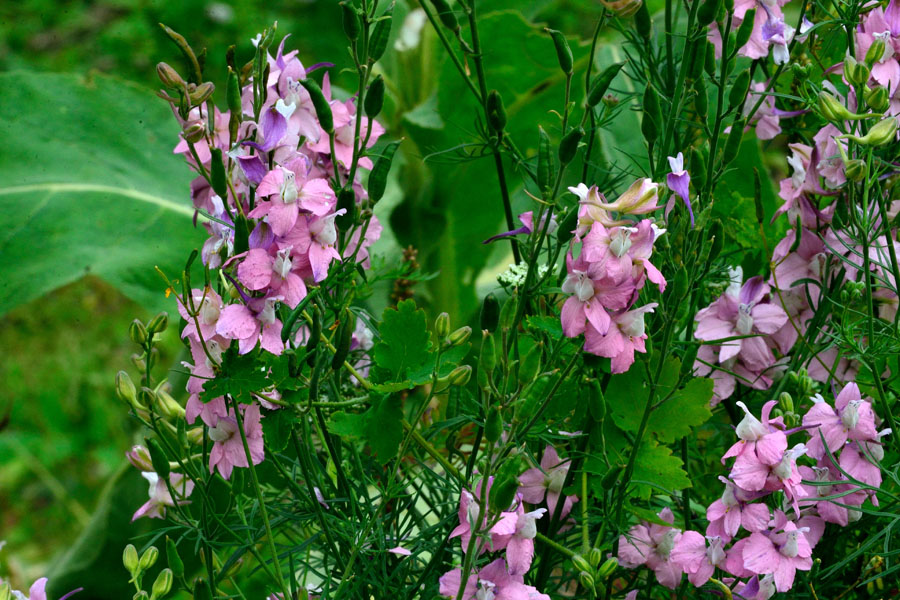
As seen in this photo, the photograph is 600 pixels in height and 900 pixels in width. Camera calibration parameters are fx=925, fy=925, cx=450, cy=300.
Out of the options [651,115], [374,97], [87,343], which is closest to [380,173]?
[374,97]

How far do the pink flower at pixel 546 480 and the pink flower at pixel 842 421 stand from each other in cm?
12

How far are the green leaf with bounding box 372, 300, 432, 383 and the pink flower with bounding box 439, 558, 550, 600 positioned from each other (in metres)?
0.10

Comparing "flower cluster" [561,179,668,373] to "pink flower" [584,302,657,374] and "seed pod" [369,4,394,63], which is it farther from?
"seed pod" [369,4,394,63]

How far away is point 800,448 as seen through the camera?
1.35ft

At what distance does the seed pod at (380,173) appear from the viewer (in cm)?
42

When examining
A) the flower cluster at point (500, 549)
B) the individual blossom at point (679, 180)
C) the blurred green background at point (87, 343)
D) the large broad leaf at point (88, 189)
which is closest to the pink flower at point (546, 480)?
the flower cluster at point (500, 549)

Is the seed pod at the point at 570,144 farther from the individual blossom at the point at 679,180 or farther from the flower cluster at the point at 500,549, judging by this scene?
the flower cluster at the point at 500,549

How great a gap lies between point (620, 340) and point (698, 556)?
0.12 meters

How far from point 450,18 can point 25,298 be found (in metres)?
0.89

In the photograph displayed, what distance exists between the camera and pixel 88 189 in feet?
4.12

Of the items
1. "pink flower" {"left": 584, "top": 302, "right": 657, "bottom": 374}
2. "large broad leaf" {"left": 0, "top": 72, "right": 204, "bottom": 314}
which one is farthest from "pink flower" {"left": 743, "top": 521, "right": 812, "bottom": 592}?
"large broad leaf" {"left": 0, "top": 72, "right": 204, "bottom": 314}

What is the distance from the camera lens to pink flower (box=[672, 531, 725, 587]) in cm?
45

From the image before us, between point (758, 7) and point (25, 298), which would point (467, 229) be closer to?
point (25, 298)

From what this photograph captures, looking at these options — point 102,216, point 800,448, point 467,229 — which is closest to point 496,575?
point 800,448
